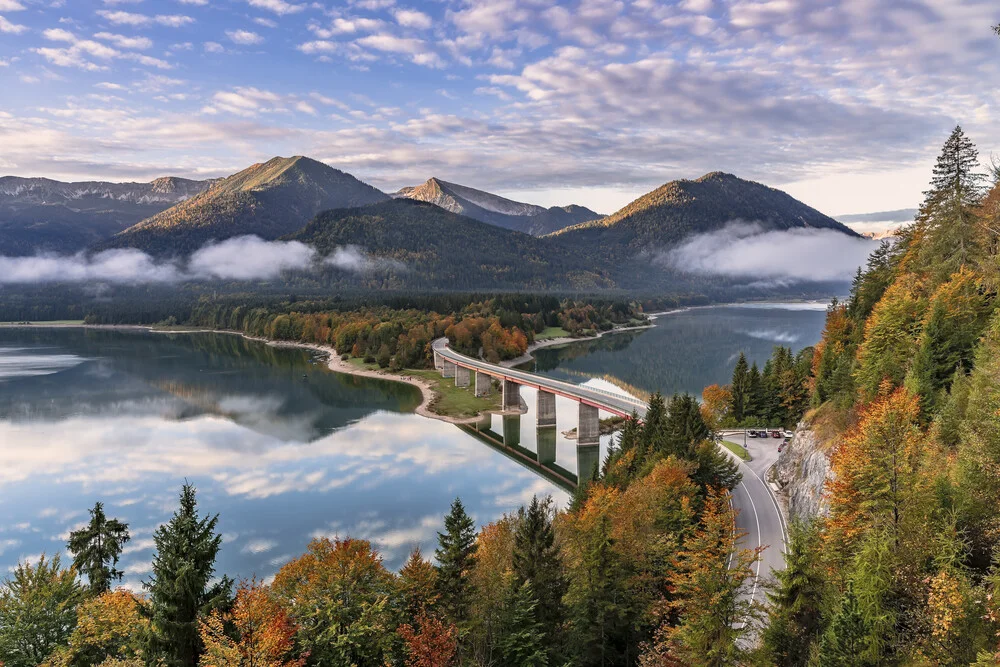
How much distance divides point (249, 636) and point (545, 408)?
67.5m

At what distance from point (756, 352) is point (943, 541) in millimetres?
136405

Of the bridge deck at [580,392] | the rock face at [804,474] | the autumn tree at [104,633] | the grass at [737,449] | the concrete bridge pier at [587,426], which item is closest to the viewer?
the autumn tree at [104,633]

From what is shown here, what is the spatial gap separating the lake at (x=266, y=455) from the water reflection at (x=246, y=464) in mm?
226

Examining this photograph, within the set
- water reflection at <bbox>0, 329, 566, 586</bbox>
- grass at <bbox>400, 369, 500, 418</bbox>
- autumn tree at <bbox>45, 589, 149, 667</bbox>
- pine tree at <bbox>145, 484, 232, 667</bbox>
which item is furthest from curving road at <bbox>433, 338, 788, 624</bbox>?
autumn tree at <bbox>45, 589, 149, 667</bbox>

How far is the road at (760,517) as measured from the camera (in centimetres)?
3138

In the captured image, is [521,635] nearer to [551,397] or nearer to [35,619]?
[35,619]

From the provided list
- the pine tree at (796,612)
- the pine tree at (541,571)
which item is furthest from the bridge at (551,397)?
the pine tree at (796,612)

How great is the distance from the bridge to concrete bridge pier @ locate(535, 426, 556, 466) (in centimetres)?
179

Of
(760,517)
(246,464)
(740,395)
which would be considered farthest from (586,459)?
(246,464)

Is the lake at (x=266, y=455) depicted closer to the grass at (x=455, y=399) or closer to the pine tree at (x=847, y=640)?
the grass at (x=455, y=399)

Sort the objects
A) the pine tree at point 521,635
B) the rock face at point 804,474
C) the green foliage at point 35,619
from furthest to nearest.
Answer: the rock face at point 804,474
the pine tree at point 521,635
the green foliage at point 35,619

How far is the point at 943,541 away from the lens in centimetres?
1881

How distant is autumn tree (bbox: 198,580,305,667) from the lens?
18.8 m

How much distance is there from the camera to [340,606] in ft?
77.5
